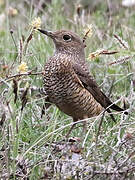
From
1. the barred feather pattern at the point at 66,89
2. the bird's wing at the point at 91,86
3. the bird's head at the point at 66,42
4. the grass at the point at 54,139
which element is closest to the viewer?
the grass at the point at 54,139

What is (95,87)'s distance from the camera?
5.71m

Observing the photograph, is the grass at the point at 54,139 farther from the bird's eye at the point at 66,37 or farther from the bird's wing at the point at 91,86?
the bird's eye at the point at 66,37

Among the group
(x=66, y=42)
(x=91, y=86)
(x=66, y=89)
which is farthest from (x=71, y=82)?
(x=66, y=42)

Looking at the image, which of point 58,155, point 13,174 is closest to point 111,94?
point 58,155

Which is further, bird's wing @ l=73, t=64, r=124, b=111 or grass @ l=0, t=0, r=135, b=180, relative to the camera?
bird's wing @ l=73, t=64, r=124, b=111

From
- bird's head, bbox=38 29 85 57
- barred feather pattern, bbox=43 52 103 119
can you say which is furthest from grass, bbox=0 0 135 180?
bird's head, bbox=38 29 85 57

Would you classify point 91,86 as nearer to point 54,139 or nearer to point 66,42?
point 66,42

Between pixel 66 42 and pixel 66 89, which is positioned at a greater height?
pixel 66 42

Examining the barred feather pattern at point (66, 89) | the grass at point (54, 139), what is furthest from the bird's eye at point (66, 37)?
the grass at point (54, 139)

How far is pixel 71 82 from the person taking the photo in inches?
212

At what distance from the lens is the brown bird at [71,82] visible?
536 centimetres

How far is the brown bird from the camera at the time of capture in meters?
5.36

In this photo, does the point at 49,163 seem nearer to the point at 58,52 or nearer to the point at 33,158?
the point at 33,158

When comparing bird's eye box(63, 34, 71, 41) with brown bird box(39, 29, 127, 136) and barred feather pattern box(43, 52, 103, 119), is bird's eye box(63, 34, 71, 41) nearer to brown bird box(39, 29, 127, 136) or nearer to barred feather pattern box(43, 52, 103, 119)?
brown bird box(39, 29, 127, 136)
